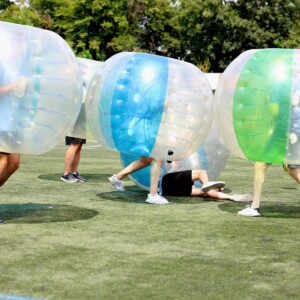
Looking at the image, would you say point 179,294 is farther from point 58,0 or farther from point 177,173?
point 58,0

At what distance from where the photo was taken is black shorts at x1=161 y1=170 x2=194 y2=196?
29.9 feet

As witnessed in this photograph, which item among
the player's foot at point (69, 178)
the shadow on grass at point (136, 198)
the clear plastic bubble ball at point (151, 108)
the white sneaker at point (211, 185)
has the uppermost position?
the clear plastic bubble ball at point (151, 108)

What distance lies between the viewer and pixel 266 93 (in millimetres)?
7191

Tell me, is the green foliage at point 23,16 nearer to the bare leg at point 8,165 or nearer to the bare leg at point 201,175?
the bare leg at point 201,175

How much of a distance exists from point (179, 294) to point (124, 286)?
1.21 ft

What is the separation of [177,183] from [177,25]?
4332 cm

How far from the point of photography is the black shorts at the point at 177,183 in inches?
358

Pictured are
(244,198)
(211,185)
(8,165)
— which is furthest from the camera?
(244,198)

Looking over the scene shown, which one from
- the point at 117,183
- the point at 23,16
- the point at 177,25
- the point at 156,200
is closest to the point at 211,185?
the point at 156,200

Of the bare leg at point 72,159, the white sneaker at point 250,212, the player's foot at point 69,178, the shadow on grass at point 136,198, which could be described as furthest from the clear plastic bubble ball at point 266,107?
the bare leg at point 72,159

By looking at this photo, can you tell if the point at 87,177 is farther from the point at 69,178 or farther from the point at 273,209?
the point at 273,209

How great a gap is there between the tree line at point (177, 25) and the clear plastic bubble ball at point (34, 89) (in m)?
40.0

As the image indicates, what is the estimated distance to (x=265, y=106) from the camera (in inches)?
283

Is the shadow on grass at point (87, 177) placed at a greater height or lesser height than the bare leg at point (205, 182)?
lesser
